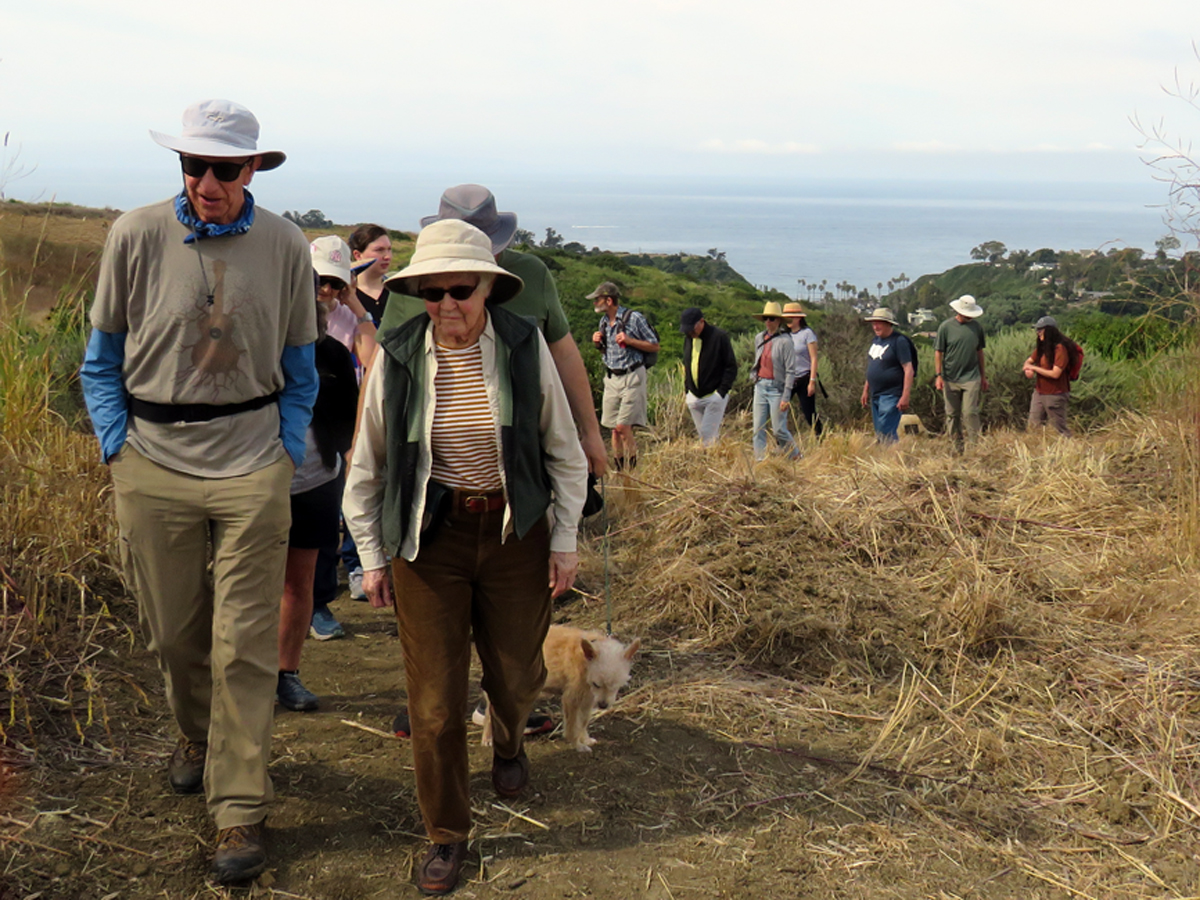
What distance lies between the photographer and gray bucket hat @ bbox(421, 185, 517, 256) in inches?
158

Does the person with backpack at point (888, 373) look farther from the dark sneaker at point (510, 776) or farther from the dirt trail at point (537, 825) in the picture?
the dark sneaker at point (510, 776)

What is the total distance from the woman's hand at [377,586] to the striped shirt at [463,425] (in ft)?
1.19

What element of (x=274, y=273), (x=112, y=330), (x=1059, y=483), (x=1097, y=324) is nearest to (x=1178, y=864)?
(x=274, y=273)

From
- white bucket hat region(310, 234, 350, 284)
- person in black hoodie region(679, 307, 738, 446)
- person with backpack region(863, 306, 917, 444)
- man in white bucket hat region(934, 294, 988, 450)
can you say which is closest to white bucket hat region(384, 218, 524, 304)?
white bucket hat region(310, 234, 350, 284)

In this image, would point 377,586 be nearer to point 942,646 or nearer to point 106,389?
point 106,389

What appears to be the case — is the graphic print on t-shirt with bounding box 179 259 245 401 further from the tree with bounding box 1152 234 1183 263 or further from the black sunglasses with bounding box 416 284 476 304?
the tree with bounding box 1152 234 1183 263

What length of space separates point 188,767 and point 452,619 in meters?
1.25

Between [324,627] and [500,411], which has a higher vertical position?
[500,411]

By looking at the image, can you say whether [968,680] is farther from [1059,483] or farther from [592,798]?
[1059,483]

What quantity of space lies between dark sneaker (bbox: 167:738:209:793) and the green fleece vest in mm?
1222

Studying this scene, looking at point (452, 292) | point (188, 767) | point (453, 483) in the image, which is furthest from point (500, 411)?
point (188, 767)

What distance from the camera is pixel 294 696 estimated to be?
4.82 meters

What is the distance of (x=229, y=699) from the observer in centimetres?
359

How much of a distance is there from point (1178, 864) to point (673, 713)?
2102 millimetres
